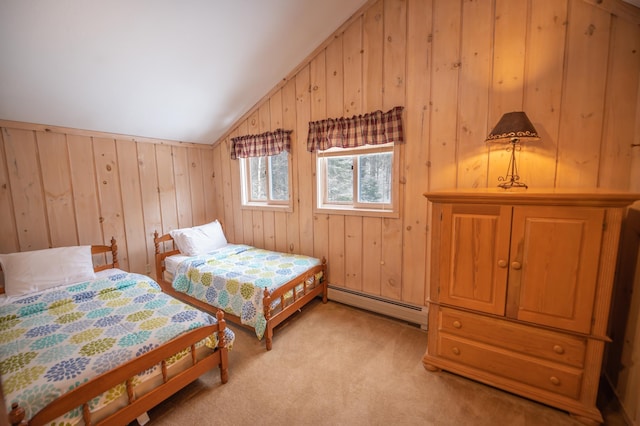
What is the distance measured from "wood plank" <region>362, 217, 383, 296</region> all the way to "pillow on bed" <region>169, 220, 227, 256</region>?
6.39 ft

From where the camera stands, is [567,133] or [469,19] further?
[469,19]

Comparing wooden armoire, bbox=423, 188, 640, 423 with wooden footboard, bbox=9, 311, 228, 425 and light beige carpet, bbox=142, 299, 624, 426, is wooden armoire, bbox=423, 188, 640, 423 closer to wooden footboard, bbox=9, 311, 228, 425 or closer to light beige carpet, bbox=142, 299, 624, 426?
light beige carpet, bbox=142, 299, 624, 426

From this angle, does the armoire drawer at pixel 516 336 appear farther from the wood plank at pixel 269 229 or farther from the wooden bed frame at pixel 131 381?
the wood plank at pixel 269 229

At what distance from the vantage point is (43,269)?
7.32 ft

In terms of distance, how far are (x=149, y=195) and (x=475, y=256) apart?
3566 millimetres

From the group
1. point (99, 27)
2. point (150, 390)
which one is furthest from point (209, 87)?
point (150, 390)

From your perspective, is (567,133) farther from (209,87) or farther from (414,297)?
(209,87)

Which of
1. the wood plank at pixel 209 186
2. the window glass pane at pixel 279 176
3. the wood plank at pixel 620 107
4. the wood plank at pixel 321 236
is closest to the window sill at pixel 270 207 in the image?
the window glass pane at pixel 279 176

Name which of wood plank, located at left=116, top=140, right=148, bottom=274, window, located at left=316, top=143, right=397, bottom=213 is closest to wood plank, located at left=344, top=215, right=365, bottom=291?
window, located at left=316, top=143, right=397, bottom=213

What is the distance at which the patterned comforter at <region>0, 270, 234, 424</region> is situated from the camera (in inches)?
49.1

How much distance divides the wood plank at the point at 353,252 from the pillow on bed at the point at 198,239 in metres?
1.74

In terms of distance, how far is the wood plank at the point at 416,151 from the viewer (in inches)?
90.3

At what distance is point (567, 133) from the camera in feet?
6.08

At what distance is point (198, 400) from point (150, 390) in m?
0.35
